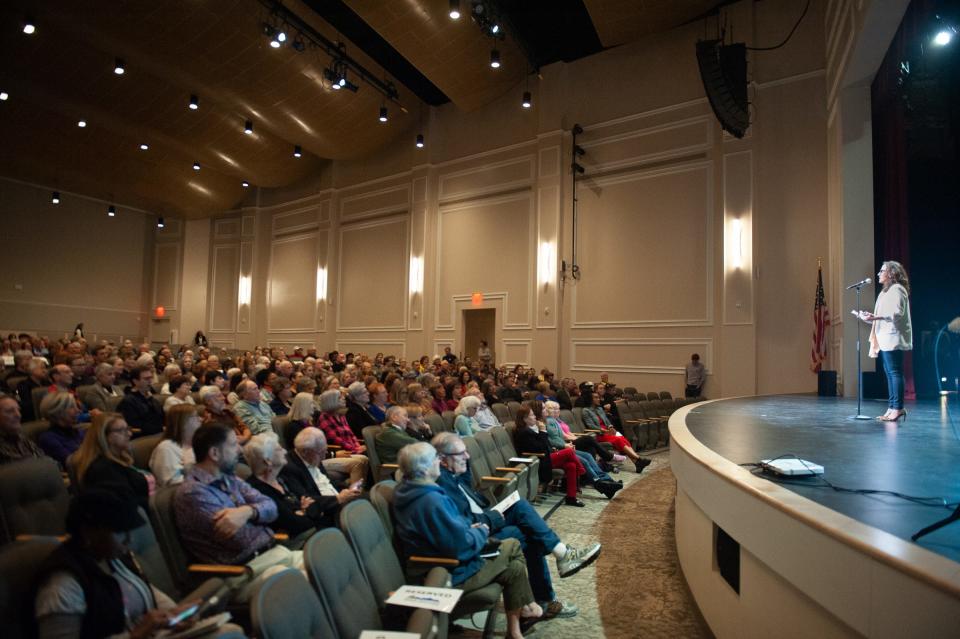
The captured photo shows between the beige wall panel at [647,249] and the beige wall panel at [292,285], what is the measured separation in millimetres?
7666

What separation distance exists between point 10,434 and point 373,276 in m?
11.6

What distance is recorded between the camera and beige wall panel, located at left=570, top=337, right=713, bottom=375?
9797mm

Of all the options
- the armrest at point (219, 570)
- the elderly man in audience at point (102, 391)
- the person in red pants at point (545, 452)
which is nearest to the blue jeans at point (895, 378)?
the person in red pants at point (545, 452)

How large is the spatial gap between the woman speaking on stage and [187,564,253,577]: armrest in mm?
4500

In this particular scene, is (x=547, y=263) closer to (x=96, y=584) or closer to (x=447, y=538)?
(x=447, y=538)

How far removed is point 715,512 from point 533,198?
9873mm

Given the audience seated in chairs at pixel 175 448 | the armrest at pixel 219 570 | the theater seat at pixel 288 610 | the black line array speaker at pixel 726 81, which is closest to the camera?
the theater seat at pixel 288 610

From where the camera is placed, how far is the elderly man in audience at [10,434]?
2.85 meters

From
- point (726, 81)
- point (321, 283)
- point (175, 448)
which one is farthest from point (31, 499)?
point (321, 283)

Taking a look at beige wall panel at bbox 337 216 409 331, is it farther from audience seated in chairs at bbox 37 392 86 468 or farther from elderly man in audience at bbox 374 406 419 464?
audience seated in chairs at bbox 37 392 86 468

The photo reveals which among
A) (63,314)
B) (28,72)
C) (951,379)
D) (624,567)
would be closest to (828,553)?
(624,567)

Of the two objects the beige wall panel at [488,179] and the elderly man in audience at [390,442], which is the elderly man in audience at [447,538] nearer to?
the elderly man in audience at [390,442]

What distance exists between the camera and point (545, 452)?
487 cm

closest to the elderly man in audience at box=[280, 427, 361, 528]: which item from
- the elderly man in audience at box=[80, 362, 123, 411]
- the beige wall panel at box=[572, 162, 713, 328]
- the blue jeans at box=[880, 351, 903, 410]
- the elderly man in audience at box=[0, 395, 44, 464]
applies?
the elderly man in audience at box=[0, 395, 44, 464]
